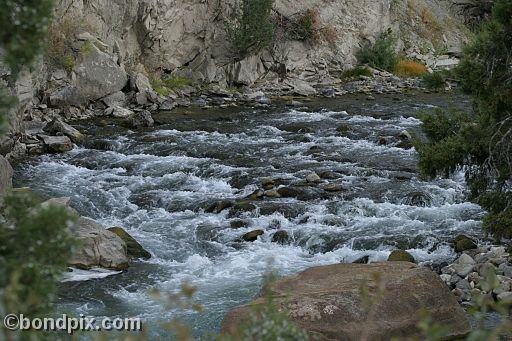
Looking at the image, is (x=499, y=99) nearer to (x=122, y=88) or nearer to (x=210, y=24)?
(x=122, y=88)

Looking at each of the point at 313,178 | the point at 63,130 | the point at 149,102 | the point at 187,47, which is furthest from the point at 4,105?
the point at 187,47

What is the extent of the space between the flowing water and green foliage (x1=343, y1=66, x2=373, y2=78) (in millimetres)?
15669

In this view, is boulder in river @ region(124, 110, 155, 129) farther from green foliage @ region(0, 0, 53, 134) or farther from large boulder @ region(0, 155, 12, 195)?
green foliage @ region(0, 0, 53, 134)

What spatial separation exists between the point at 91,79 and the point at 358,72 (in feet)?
62.9

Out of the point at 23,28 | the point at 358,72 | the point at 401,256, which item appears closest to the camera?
the point at 23,28

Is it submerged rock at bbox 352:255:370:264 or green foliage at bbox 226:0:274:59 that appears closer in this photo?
submerged rock at bbox 352:255:370:264

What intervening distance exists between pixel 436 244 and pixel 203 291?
469 centimetres

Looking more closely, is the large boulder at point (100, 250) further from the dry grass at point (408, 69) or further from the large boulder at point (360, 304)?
the dry grass at point (408, 69)

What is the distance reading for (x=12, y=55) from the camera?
3375 millimetres

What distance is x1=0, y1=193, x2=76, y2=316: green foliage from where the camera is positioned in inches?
130

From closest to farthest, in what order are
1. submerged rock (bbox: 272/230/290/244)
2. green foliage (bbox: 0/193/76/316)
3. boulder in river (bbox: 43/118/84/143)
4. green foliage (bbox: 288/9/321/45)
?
green foliage (bbox: 0/193/76/316) < submerged rock (bbox: 272/230/290/244) < boulder in river (bbox: 43/118/84/143) < green foliage (bbox: 288/9/321/45)

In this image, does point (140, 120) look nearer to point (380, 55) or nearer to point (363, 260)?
point (363, 260)

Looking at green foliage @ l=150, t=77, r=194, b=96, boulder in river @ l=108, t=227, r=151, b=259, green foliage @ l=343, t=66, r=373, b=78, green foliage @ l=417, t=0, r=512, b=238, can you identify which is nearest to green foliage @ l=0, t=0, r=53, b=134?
green foliage @ l=417, t=0, r=512, b=238

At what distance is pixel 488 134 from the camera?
9.27m
